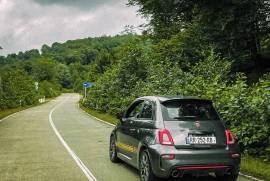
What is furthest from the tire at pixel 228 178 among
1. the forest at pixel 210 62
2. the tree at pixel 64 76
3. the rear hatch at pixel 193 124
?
the tree at pixel 64 76

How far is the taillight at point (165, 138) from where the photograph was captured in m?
7.75

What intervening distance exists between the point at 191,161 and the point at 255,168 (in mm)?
2360

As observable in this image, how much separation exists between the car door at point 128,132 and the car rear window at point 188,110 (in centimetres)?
119

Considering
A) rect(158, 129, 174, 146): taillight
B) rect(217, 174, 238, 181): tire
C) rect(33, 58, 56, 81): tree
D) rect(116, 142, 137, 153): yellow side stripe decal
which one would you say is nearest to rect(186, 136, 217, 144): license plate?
rect(158, 129, 174, 146): taillight

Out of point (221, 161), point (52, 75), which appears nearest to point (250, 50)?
point (221, 161)

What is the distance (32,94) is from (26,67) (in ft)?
398

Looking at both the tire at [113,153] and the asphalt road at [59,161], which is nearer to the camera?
the asphalt road at [59,161]

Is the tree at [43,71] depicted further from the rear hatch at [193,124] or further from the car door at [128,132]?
the rear hatch at [193,124]

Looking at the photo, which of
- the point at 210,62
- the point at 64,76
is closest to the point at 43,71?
the point at 64,76

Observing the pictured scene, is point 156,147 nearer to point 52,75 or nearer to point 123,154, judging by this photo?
point 123,154

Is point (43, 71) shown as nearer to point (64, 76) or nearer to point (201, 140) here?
point (64, 76)

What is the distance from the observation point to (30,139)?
17203 millimetres

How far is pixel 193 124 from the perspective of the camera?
796 cm

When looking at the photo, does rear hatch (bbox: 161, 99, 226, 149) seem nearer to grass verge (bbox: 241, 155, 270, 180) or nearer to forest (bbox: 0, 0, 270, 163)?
grass verge (bbox: 241, 155, 270, 180)
